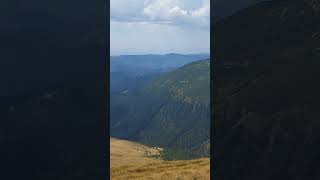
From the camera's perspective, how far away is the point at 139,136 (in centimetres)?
18575
